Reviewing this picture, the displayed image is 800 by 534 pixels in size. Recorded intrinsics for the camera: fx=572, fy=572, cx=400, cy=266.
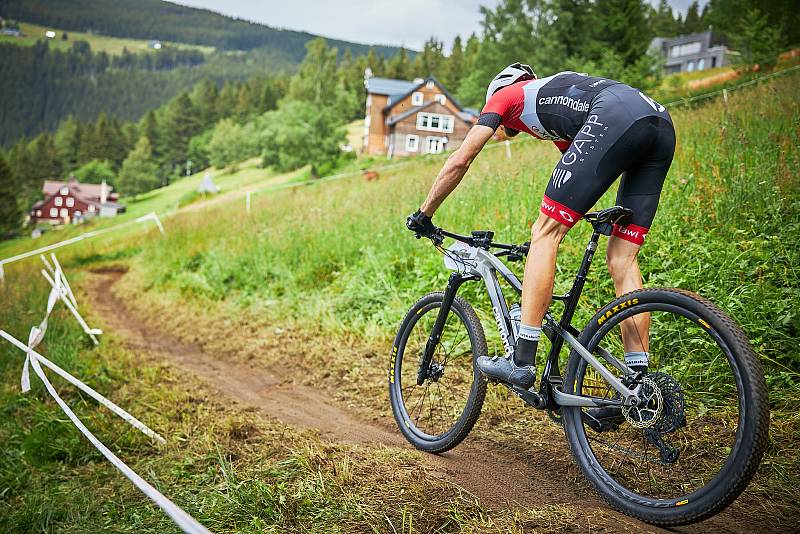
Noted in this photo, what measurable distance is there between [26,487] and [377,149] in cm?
4502

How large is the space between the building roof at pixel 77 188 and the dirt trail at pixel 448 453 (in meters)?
95.9

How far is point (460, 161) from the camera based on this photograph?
10.7 feet

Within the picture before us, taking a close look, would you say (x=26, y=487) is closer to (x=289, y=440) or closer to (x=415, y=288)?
(x=289, y=440)

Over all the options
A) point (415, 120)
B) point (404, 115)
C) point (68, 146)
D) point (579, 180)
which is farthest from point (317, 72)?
point (579, 180)

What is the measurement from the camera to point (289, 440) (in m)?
4.14

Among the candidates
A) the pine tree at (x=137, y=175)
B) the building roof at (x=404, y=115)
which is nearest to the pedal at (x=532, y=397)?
the building roof at (x=404, y=115)

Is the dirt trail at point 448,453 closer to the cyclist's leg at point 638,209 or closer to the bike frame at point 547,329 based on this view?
the bike frame at point 547,329

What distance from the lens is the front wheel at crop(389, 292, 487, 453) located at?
11.9 ft

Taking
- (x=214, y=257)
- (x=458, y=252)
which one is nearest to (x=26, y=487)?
(x=458, y=252)

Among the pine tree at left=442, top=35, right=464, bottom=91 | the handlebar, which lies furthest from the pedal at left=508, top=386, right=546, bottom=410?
the pine tree at left=442, top=35, right=464, bottom=91

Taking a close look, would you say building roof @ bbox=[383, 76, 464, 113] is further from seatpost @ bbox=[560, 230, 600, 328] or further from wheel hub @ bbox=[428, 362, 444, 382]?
seatpost @ bbox=[560, 230, 600, 328]

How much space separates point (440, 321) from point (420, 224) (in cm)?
71

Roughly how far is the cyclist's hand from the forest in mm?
24939

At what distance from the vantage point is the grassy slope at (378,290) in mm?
3486
